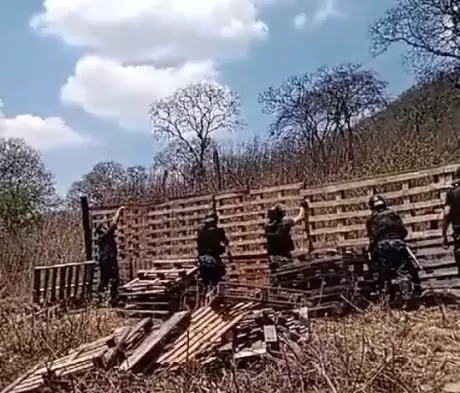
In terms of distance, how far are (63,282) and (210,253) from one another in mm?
3923

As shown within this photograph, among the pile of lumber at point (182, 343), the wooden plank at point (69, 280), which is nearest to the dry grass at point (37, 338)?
the pile of lumber at point (182, 343)

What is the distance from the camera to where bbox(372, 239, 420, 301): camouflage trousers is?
1033cm

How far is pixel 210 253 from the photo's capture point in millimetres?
12188

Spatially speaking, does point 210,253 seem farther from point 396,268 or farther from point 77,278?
point 77,278

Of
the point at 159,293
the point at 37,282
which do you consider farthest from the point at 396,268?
the point at 37,282

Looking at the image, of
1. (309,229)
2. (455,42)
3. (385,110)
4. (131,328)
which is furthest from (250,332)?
(385,110)

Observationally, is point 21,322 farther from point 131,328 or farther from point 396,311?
point 396,311

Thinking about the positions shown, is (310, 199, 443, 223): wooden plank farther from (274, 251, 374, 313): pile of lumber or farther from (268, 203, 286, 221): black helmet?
(274, 251, 374, 313): pile of lumber

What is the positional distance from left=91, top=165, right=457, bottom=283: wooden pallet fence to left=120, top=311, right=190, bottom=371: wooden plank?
13.8 feet

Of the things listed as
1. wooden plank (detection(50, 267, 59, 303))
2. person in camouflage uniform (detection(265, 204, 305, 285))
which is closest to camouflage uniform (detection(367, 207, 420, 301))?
person in camouflage uniform (detection(265, 204, 305, 285))

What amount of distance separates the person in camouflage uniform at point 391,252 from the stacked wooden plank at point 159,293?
9.86 feet

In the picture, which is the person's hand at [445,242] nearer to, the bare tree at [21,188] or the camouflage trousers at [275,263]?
the camouflage trousers at [275,263]

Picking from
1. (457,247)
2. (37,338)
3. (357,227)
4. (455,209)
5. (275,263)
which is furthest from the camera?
(357,227)

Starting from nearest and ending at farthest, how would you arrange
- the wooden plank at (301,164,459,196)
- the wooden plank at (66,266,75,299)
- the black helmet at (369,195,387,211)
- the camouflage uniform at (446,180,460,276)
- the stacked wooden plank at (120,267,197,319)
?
the camouflage uniform at (446,180,460,276) → the black helmet at (369,195,387,211) → the wooden plank at (301,164,459,196) → the stacked wooden plank at (120,267,197,319) → the wooden plank at (66,266,75,299)
